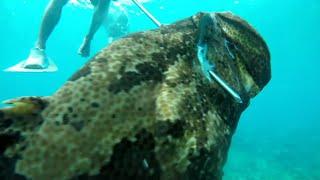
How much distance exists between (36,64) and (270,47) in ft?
265

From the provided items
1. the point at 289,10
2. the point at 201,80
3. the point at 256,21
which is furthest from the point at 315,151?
the point at 256,21

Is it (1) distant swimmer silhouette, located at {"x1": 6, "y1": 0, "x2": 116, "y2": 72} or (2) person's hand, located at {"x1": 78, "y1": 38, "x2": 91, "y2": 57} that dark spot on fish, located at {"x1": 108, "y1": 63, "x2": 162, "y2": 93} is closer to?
(1) distant swimmer silhouette, located at {"x1": 6, "y1": 0, "x2": 116, "y2": 72}

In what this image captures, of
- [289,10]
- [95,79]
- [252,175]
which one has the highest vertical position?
[289,10]

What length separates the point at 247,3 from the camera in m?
48.2

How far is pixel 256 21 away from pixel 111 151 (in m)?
63.2

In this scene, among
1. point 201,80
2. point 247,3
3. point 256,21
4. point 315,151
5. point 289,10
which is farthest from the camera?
point 256,21

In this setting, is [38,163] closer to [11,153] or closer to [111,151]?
[11,153]

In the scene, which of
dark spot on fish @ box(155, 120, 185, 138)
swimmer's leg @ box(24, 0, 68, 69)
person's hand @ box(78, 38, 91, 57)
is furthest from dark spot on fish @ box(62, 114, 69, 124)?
person's hand @ box(78, 38, 91, 57)

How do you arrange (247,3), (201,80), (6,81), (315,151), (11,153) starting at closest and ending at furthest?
1. (11,153)
2. (201,80)
3. (315,151)
4. (247,3)
5. (6,81)

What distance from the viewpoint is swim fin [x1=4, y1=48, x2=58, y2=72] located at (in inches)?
267

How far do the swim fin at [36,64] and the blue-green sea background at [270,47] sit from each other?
27.1 inches

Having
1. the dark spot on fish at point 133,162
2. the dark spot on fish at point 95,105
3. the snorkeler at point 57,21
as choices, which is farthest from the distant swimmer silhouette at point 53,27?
the dark spot on fish at point 133,162

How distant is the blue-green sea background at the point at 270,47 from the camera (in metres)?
21.8

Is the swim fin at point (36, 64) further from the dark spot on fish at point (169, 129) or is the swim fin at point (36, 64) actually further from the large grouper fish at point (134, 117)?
the dark spot on fish at point (169, 129)
